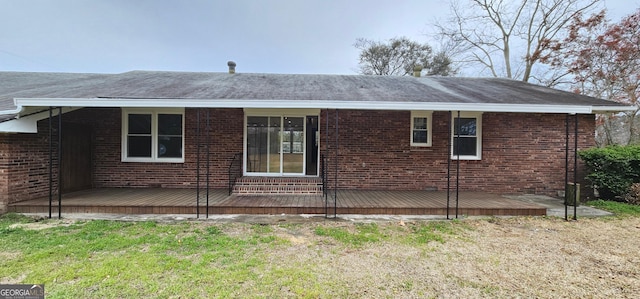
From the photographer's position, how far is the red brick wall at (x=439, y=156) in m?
7.89

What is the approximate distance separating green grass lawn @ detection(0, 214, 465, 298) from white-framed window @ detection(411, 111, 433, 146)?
10.7 ft

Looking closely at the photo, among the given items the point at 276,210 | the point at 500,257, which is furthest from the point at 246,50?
the point at 500,257

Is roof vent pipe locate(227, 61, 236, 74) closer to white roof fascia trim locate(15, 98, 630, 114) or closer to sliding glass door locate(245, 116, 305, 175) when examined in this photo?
sliding glass door locate(245, 116, 305, 175)

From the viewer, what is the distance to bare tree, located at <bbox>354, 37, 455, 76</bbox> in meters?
22.0

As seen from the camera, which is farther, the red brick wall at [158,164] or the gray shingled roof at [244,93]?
the red brick wall at [158,164]

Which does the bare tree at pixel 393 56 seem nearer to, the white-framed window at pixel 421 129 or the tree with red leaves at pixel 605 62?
the tree with red leaves at pixel 605 62

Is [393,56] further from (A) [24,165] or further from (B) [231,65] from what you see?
(A) [24,165]

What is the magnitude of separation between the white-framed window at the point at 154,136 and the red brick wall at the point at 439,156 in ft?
13.9

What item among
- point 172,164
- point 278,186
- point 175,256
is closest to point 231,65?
point 172,164

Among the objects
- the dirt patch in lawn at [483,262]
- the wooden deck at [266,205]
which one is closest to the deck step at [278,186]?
the wooden deck at [266,205]

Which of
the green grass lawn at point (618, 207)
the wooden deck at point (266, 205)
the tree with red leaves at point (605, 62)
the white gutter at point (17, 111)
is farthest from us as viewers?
the tree with red leaves at point (605, 62)

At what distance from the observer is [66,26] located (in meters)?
18.0

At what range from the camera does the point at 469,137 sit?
8.09 metres

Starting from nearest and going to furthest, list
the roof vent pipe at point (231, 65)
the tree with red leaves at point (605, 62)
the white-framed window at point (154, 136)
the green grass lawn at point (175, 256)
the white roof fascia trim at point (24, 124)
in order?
the green grass lawn at point (175, 256) → the white roof fascia trim at point (24, 124) → the white-framed window at point (154, 136) → the roof vent pipe at point (231, 65) → the tree with red leaves at point (605, 62)
